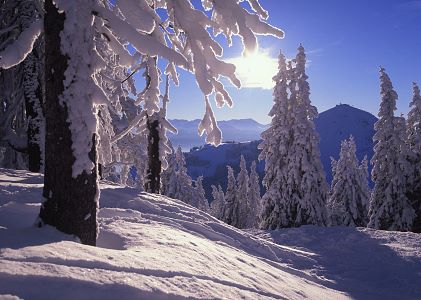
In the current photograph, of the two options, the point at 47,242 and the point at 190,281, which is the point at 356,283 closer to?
the point at 190,281

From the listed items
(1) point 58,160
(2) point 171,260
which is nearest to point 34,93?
(1) point 58,160

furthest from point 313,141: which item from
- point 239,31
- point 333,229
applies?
point 239,31

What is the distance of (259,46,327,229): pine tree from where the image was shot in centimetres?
2234

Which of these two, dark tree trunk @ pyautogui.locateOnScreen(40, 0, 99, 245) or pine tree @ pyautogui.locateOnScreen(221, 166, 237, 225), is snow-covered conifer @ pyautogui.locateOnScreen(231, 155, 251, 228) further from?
dark tree trunk @ pyautogui.locateOnScreen(40, 0, 99, 245)

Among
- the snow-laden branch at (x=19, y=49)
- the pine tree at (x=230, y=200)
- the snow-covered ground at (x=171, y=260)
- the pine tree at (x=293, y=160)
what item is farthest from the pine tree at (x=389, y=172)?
the snow-laden branch at (x=19, y=49)

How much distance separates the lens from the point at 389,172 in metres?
24.2

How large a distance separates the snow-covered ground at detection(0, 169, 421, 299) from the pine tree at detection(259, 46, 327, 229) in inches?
394

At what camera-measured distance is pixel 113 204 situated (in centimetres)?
803

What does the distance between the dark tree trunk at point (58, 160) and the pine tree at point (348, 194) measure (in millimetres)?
28224

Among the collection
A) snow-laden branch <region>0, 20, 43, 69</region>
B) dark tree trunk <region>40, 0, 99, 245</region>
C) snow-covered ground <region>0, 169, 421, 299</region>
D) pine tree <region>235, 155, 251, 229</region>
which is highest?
snow-laden branch <region>0, 20, 43, 69</region>

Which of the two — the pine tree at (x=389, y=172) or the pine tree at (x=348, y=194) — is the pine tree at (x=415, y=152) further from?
the pine tree at (x=348, y=194)

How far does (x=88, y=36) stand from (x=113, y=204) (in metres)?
4.65

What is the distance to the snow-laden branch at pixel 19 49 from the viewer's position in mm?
4191

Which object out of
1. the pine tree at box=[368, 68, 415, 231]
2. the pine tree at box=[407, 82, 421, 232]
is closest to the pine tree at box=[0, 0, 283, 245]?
the pine tree at box=[368, 68, 415, 231]
